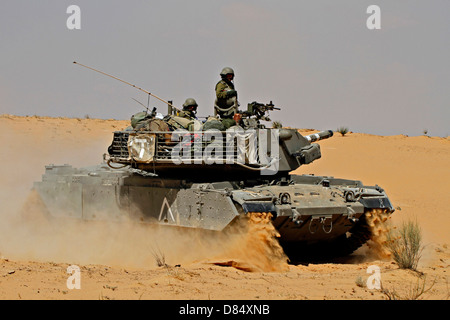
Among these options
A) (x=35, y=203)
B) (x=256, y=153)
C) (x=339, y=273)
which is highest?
(x=256, y=153)

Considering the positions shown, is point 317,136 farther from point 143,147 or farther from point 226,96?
point 143,147

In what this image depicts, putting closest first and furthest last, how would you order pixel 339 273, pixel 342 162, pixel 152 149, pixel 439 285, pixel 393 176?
pixel 439 285 < pixel 339 273 < pixel 152 149 < pixel 393 176 < pixel 342 162

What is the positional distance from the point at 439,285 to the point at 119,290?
445 cm

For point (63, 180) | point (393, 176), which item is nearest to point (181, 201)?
point (63, 180)

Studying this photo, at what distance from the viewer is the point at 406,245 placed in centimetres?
1029

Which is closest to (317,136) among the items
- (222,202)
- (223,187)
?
(223,187)

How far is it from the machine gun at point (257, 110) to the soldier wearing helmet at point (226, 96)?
9.7 inches

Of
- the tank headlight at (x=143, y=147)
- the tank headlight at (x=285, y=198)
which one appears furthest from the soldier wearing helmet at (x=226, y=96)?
the tank headlight at (x=285, y=198)

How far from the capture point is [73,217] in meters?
13.2

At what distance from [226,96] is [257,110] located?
0.68 m

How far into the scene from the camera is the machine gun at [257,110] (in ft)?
41.1

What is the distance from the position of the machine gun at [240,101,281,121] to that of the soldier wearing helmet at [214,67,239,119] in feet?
0.81

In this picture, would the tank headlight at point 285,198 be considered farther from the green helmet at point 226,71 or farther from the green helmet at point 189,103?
the green helmet at point 189,103

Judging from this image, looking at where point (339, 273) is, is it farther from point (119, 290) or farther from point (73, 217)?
point (73, 217)
